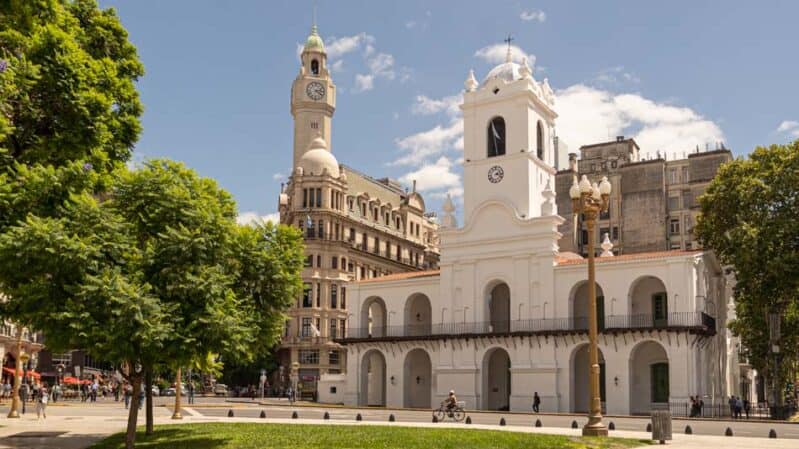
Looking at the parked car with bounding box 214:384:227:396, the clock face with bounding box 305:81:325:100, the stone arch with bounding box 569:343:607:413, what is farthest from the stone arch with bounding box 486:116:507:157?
the parked car with bounding box 214:384:227:396

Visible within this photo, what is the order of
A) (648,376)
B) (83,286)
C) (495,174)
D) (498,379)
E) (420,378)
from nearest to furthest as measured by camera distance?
(83,286) < (648,376) < (498,379) < (495,174) < (420,378)

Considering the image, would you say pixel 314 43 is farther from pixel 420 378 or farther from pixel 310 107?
pixel 420 378

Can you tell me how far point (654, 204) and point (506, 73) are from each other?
121ft

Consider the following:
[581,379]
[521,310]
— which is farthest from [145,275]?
[581,379]

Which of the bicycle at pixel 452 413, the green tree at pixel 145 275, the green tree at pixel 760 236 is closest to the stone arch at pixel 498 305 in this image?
the green tree at pixel 760 236

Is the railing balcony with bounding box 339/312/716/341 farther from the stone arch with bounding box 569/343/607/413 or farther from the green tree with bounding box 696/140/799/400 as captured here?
the green tree with bounding box 696/140/799/400

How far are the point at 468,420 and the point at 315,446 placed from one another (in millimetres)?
12734

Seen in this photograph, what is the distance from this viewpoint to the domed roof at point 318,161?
80000 millimetres

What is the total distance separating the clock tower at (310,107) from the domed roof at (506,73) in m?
34.0

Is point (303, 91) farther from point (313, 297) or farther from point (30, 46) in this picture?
point (30, 46)

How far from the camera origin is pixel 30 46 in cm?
1894

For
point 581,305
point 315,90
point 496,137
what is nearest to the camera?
point 581,305

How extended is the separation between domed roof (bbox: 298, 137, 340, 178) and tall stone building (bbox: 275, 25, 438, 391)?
95 mm

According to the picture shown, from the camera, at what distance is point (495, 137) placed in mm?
53969
